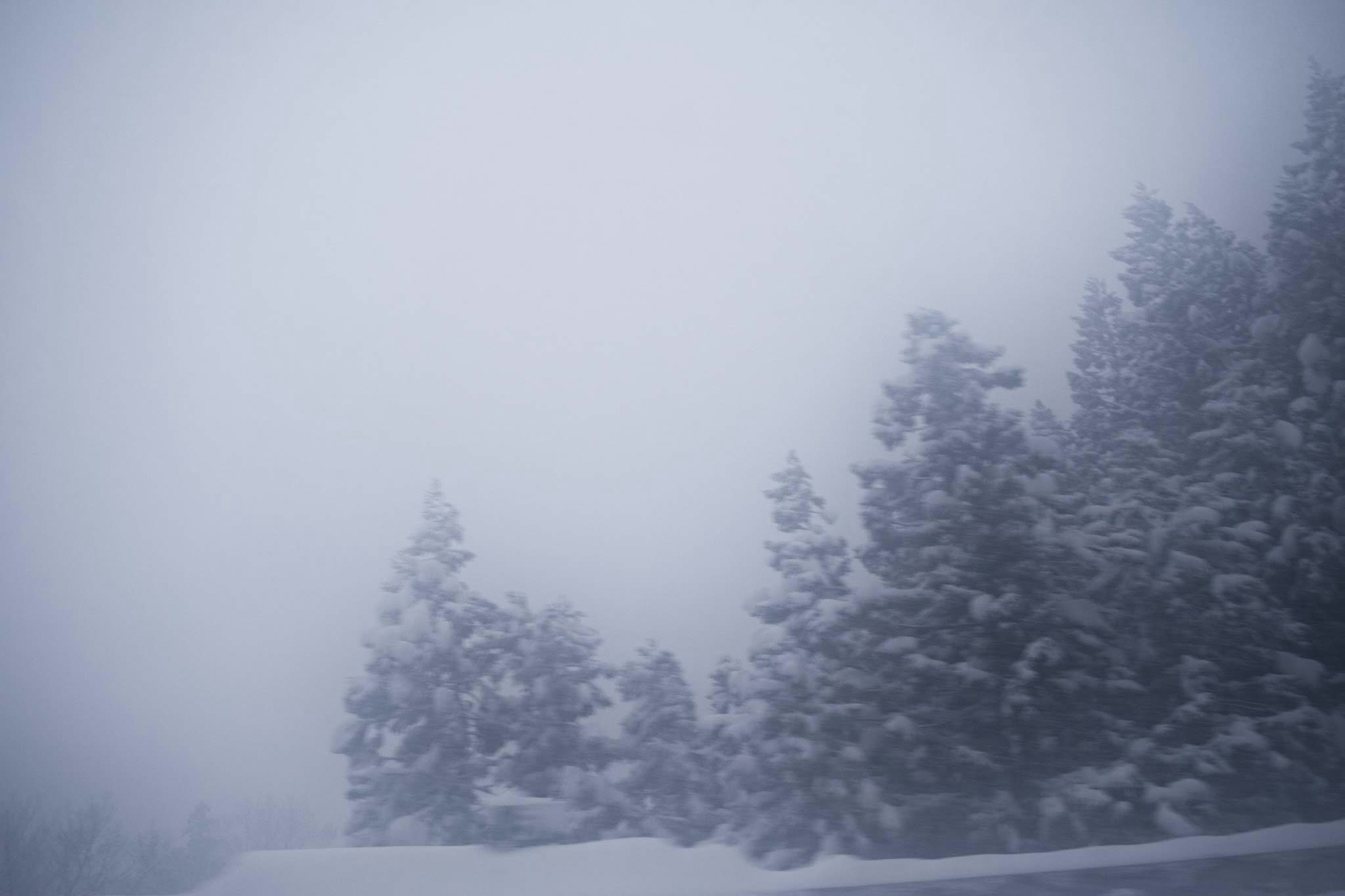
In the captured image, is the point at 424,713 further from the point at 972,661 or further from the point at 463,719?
the point at 972,661

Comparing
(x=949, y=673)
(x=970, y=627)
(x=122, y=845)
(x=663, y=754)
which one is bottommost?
(x=122, y=845)

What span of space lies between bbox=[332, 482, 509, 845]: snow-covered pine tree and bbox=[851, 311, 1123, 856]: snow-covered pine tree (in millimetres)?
3825

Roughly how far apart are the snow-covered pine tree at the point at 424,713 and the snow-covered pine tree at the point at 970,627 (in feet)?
12.5

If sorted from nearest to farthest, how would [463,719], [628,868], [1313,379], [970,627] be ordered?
[628,868], [970,627], [463,719], [1313,379]

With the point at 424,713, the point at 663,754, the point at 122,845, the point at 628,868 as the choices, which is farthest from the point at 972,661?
the point at 122,845

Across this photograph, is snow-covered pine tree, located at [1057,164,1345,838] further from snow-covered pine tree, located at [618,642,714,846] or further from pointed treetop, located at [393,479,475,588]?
pointed treetop, located at [393,479,475,588]

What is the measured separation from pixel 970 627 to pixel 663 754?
3331 mm

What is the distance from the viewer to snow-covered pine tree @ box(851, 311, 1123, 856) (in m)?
6.59

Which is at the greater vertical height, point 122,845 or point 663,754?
point 663,754

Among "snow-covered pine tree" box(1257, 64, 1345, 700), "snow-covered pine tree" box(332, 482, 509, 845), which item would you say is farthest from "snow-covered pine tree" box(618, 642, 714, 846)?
"snow-covered pine tree" box(1257, 64, 1345, 700)

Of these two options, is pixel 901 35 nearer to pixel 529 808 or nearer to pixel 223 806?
pixel 529 808

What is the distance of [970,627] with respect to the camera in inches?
273

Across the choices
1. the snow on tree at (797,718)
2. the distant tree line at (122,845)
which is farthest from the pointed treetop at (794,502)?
the distant tree line at (122,845)

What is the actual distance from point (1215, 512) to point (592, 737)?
700 cm
